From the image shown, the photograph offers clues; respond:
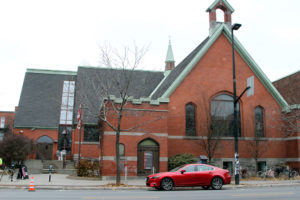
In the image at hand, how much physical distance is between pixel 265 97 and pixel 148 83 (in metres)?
14.2

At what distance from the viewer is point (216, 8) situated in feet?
95.9

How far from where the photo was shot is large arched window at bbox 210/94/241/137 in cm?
2472

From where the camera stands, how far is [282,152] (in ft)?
88.8

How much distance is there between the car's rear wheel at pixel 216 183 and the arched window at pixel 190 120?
9.41m

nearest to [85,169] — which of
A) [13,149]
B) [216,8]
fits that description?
[13,149]

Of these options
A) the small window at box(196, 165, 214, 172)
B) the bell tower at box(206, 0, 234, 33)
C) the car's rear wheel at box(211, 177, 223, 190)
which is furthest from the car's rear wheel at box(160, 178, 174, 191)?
the bell tower at box(206, 0, 234, 33)

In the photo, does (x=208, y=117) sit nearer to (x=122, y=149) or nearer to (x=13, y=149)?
(x=122, y=149)

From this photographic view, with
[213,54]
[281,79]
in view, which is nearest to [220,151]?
[213,54]

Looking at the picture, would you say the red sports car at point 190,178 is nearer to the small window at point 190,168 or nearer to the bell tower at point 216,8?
the small window at point 190,168

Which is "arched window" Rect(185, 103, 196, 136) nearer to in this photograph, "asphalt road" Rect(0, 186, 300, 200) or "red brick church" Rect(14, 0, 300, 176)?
"red brick church" Rect(14, 0, 300, 176)

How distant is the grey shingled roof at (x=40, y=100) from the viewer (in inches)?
1499

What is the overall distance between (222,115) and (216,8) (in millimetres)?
10254

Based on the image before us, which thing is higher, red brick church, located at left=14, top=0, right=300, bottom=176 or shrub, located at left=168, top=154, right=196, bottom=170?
red brick church, located at left=14, top=0, right=300, bottom=176

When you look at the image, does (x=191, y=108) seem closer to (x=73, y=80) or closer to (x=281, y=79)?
(x=281, y=79)
